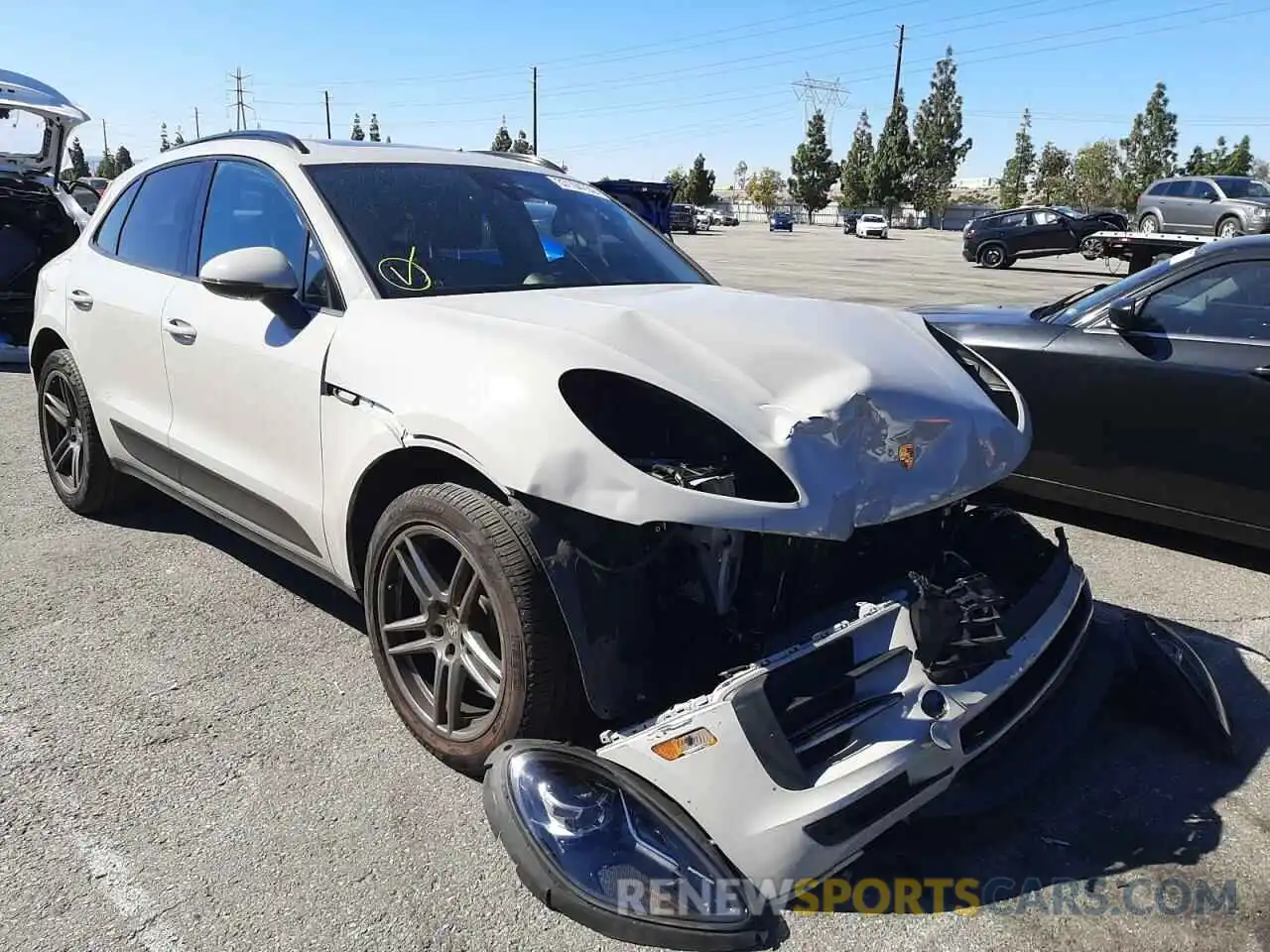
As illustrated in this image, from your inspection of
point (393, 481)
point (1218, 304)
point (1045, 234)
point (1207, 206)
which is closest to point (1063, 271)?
point (1045, 234)

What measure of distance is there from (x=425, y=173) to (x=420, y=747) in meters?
2.04

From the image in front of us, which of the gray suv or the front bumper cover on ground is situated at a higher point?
the gray suv

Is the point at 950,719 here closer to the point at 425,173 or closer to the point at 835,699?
the point at 835,699

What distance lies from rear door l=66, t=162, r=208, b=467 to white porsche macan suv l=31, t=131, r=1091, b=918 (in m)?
0.30

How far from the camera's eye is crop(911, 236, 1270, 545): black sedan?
4336 millimetres

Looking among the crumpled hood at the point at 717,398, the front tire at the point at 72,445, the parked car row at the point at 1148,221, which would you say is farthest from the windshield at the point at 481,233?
the parked car row at the point at 1148,221

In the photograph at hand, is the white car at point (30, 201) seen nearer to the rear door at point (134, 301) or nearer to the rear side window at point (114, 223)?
the rear side window at point (114, 223)

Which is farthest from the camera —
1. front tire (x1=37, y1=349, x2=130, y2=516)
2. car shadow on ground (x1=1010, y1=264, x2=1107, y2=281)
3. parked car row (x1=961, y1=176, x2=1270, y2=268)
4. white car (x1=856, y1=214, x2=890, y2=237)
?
white car (x1=856, y1=214, x2=890, y2=237)

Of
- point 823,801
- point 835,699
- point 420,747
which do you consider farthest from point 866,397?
point 420,747

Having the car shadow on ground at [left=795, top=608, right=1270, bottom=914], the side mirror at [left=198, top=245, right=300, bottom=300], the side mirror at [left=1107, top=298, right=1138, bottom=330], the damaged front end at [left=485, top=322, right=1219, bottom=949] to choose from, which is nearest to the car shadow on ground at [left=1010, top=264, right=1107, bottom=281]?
the side mirror at [left=1107, top=298, right=1138, bottom=330]

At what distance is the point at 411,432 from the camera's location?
2.71 meters

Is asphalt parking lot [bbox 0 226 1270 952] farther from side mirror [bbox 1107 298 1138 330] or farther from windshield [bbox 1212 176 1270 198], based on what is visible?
windshield [bbox 1212 176 1270 198]

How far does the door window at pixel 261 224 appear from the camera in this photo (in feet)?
10.6

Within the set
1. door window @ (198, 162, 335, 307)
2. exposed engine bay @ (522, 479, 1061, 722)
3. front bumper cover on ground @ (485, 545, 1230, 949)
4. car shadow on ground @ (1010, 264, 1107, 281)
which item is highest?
door window @ (198, 162, 335, 307)
